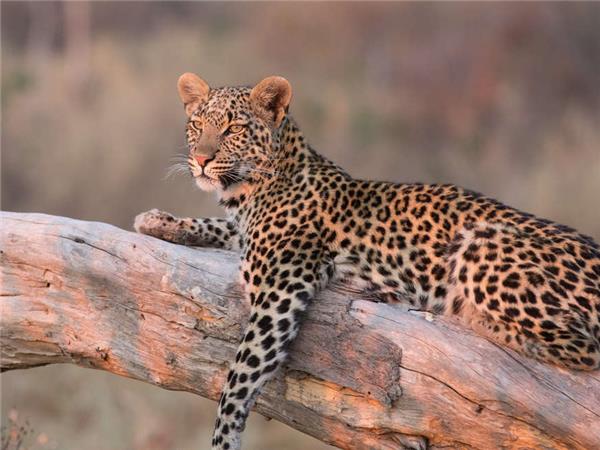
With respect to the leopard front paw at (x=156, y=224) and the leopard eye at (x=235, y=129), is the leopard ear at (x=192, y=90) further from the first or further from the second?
the leopard front paw at (x=156, y=224)

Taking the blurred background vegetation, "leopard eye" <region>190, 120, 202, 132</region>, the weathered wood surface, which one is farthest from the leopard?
the blurred background vegetation

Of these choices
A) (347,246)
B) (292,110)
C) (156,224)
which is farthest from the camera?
(292,110)

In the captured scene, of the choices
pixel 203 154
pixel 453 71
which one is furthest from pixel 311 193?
pixel 453 71

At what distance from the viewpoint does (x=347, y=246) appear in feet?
23.2

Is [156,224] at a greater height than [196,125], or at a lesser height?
lesser

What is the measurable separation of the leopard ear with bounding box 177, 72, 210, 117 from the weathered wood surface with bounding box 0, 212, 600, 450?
3.47ft

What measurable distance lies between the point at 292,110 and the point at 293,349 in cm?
1858

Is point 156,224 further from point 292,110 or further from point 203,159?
point 292,110

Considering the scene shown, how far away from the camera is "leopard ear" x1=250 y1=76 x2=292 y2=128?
7.56 metres

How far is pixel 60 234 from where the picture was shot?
7383mm

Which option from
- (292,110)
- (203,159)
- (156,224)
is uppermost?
(203,159)

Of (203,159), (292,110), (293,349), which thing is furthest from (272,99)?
(292,110)

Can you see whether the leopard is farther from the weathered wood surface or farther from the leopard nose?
the weathered wood surface

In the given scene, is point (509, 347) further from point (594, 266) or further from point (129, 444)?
point (129, 444)
